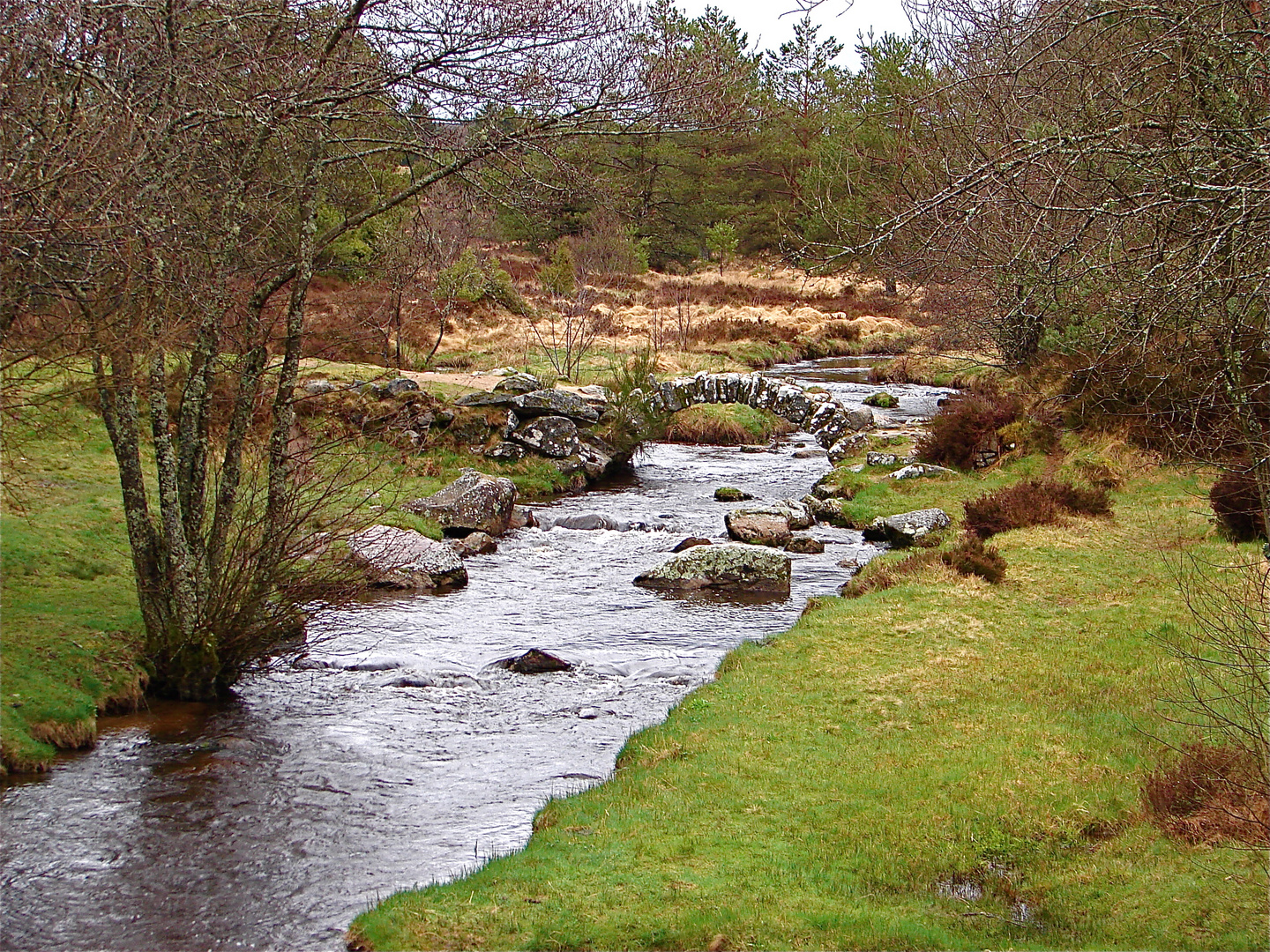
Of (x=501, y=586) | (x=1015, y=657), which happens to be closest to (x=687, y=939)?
(x=1015, y=657)

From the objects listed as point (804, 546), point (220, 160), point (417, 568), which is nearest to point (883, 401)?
point (804, 546)

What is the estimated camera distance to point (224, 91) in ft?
27.8

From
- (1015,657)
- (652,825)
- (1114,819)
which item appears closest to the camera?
(1114,819)

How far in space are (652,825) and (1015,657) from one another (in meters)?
4.98

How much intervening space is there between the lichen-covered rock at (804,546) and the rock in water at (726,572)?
1.68 metres

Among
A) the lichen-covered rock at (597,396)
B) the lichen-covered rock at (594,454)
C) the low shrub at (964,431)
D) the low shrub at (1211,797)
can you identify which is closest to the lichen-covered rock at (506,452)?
the lichen-covered rock at (594,454)

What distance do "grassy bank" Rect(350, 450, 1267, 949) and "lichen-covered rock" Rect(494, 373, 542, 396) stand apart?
544 inches

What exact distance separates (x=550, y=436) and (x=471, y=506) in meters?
5.09

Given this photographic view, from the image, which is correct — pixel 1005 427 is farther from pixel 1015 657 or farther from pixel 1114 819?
pixel 1114 819

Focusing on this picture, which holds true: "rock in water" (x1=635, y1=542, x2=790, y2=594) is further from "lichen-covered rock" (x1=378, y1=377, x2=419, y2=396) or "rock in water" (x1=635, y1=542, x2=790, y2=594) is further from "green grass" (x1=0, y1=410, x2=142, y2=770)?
"lichen-covered rock" (x1=378, y1=377, x2=419, y2=396)

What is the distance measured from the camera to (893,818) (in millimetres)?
7594

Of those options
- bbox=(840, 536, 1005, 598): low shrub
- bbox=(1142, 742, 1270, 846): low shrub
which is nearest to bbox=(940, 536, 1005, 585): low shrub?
bbox=(840, 536, 1005, 598): low shrub

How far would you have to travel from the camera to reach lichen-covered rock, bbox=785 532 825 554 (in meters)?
17.9

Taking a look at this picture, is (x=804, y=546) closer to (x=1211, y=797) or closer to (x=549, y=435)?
(x=549, y=435)
